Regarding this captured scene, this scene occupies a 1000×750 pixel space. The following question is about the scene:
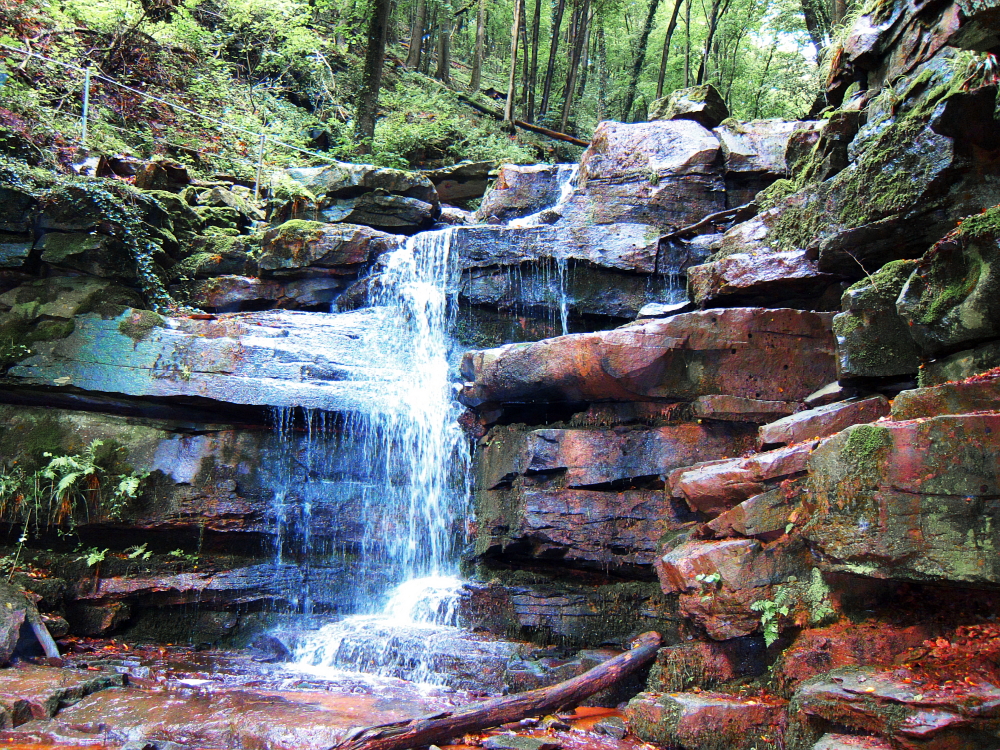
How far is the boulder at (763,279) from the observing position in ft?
28.9

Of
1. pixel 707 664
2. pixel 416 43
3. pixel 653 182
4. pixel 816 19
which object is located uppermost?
pixel 416 43

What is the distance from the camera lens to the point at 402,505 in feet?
33.1

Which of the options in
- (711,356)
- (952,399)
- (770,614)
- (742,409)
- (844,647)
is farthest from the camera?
(711,356)

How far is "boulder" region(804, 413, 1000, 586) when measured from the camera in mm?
4664

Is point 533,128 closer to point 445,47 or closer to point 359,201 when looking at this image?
point 445,47

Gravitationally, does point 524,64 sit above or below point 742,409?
above

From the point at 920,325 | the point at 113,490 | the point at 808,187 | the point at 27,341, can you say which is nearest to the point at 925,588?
the point at 920,325

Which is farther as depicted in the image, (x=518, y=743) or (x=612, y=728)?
(x=612, y=728)

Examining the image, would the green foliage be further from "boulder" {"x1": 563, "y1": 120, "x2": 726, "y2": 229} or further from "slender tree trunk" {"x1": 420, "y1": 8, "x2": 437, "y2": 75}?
"slender tree trunk" {"x1": 420, "y1": 8, "x2": 437, "y2": 75}

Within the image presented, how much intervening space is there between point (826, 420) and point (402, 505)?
591 centimetres

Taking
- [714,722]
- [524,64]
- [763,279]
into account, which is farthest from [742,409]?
[524,64]

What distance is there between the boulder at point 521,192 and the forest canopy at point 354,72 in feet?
17.0

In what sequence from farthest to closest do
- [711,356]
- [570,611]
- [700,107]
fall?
1. [700,107]
2. [711,356]
3. [570,611]

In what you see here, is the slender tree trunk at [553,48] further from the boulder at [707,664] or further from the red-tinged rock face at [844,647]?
the red-tinged rock face at [844,647]
